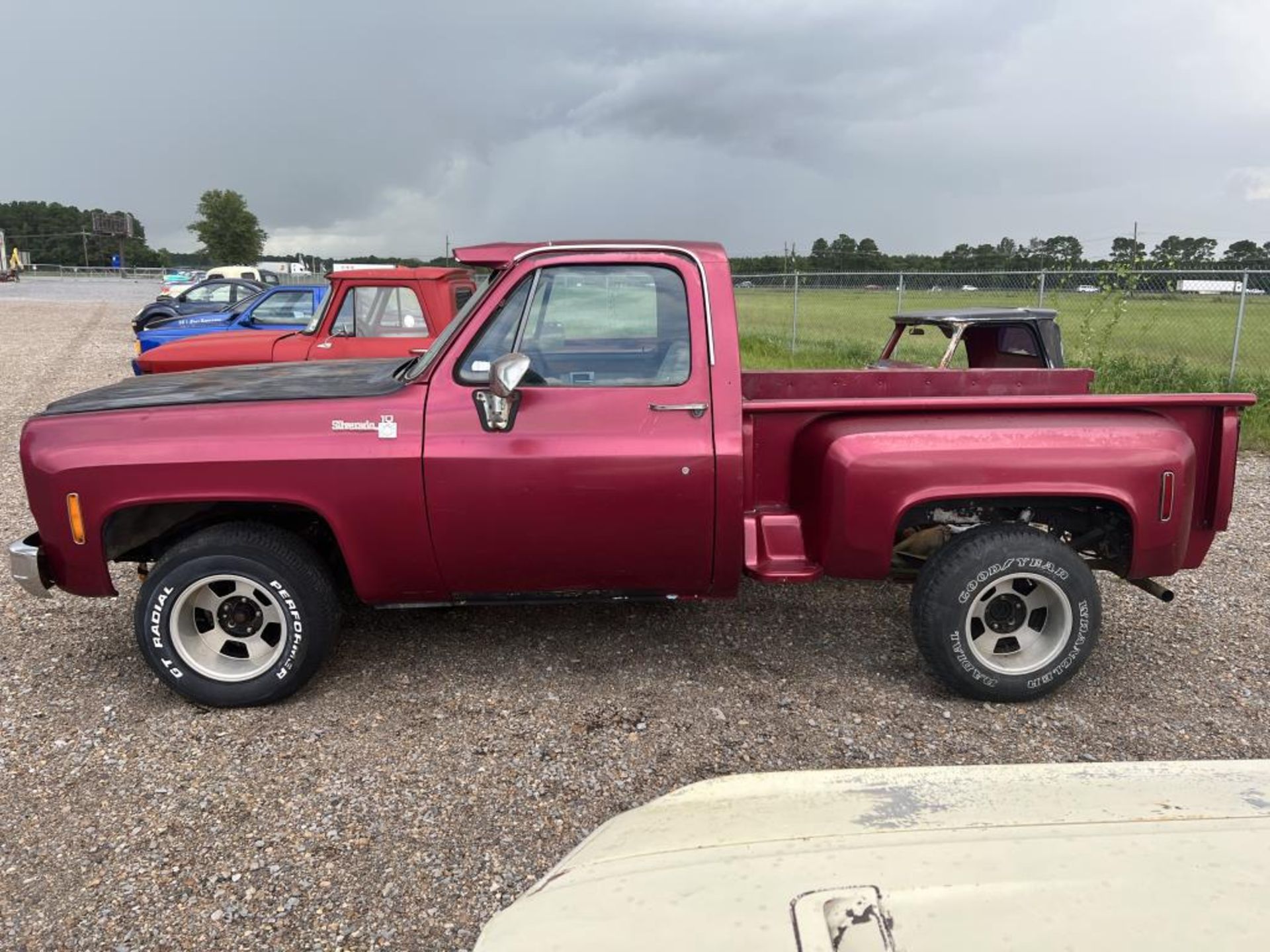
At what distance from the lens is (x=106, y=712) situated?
383 centimetres

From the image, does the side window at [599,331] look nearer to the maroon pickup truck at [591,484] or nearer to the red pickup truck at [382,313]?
the maroon pickup truck at [591,484]

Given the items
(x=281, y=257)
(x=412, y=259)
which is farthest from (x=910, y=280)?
(x=281, y=257)

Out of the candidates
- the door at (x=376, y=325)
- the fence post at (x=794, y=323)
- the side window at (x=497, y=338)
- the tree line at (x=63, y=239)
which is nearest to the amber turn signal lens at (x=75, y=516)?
the side window at (x=497, y=338)

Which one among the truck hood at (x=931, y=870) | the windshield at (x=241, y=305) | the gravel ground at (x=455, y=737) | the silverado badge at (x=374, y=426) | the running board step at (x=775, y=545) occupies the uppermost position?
the windshield at (x=241, y=305)

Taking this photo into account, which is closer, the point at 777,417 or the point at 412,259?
the point at 777,417

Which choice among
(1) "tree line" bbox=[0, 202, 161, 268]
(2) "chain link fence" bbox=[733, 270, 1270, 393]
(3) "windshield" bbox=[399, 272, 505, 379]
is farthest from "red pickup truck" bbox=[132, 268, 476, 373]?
(1) "tree line" bbox=[0, 202, 161, 268]

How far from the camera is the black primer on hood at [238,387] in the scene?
3.77 meters

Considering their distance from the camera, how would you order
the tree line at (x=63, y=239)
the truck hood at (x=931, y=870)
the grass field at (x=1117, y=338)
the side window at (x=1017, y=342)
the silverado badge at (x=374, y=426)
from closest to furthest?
the truck hood at (x=931, y=870), the silverado badge at (x=374, y=426), the side window at (x=1017, y=342), the grass field at (x=1117, y=338), the tree line at (x=63, y=239)

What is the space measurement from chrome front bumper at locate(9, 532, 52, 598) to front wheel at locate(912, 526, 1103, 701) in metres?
3.63

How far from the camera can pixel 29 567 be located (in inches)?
145

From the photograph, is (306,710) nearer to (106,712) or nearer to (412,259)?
(106,712)

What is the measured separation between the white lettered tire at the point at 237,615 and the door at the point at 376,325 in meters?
4.76

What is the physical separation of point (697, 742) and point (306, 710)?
1.66 metres

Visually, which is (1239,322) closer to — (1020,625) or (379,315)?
(1020,625)
